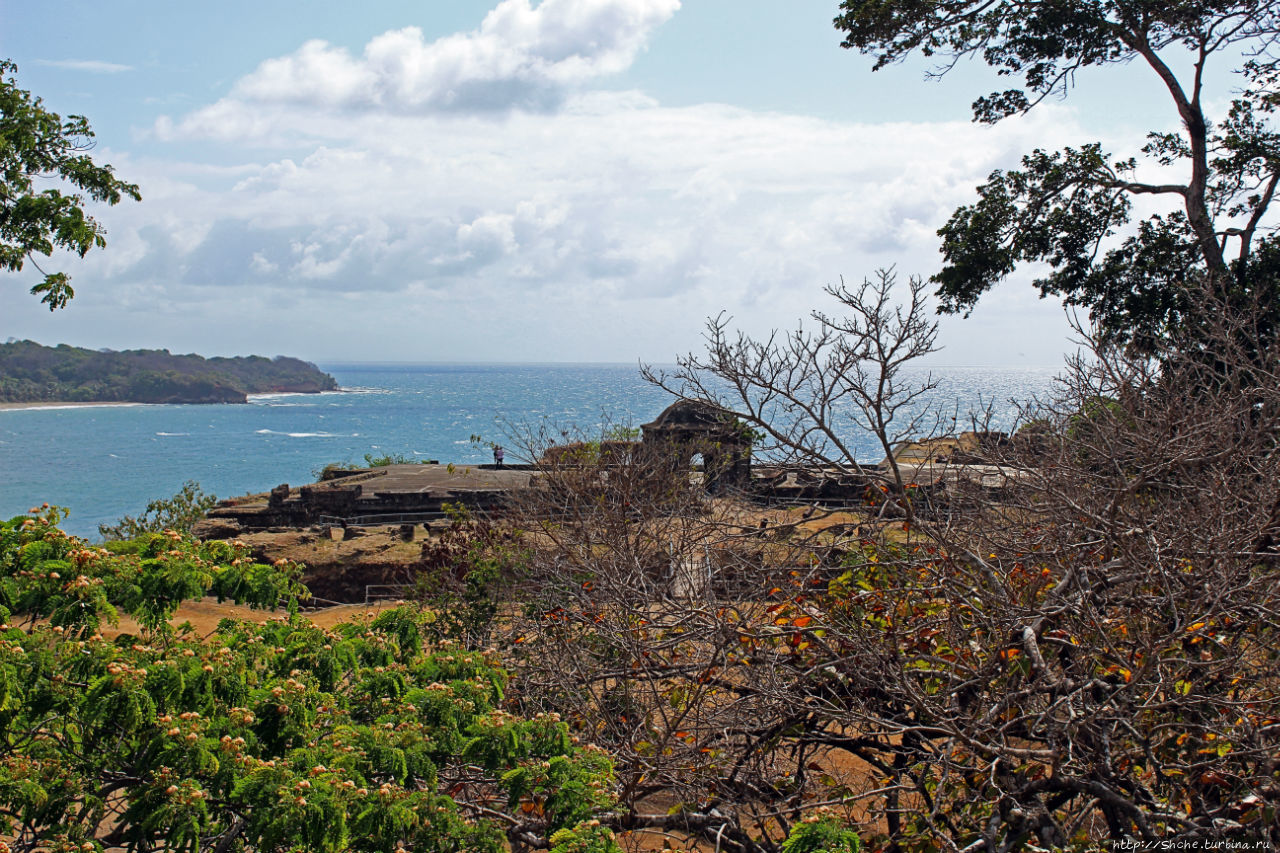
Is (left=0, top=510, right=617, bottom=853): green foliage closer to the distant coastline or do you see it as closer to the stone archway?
the stone archway

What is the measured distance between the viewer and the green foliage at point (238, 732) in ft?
11.5

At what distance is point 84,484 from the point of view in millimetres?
67188

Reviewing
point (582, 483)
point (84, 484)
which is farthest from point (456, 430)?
point (582, 483)

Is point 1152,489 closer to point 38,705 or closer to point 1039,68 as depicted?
point 38,705

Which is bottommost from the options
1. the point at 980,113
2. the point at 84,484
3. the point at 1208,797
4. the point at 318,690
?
the point at 84,484

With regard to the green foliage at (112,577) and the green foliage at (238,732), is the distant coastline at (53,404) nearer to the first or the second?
the green foliage at (112,577)

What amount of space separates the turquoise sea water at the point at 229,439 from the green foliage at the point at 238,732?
24158 millimetres

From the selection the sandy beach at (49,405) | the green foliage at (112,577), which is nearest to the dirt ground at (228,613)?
the green foliage at (112,577)

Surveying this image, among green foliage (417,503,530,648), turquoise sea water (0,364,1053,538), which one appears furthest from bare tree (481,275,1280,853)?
turquoise sea water (0,364,1053,538)

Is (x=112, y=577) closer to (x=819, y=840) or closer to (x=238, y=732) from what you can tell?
(x=238, y=732)

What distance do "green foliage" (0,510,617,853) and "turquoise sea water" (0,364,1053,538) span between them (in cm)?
2416

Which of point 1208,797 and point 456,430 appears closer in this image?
point 1208,797

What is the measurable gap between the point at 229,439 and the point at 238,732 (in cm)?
10842

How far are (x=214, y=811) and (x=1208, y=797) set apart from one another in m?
4.37
